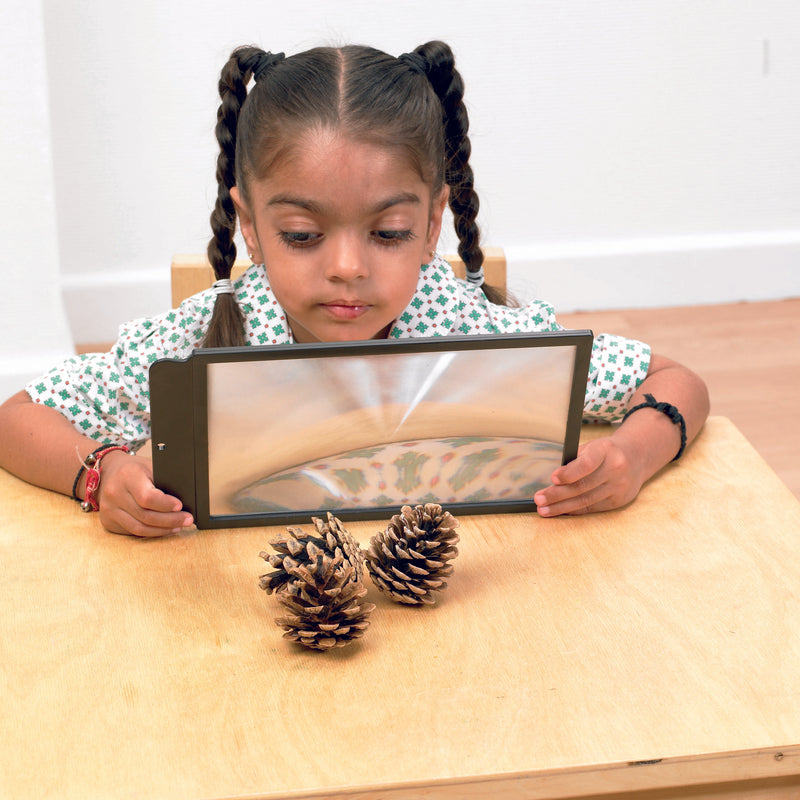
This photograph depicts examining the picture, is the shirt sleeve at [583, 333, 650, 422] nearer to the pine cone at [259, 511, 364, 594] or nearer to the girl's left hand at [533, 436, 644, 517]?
the girl's left hand at [533, 436, 644, 517]

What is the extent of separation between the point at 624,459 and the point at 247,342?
0.41 metres

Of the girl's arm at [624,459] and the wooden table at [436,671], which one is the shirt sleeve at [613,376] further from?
the wooden table at [436,671]

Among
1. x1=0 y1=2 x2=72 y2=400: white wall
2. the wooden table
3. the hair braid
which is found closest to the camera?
the wooden table

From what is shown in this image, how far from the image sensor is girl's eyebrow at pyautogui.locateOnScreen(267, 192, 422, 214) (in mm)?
858

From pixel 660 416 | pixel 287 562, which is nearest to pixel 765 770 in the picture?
pixel 287 562

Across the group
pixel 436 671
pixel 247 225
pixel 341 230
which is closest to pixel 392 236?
pixel 341 230

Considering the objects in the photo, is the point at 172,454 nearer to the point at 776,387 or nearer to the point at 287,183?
the point at 287,183

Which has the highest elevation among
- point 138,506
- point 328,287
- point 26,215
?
point 328,287

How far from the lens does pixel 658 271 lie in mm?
2666

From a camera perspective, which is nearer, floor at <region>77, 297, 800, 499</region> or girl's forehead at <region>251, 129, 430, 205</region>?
girl's forehead at <region>251, 129, 430, 205</region>

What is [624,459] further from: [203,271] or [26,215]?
[26,215]

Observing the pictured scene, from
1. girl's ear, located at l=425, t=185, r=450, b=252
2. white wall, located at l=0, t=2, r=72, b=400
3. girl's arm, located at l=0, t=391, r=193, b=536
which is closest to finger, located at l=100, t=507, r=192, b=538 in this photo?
girl's arm, located at l=0, t=391, r=193, b=536

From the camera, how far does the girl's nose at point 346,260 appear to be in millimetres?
844

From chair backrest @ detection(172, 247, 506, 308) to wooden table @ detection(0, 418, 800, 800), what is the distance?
1.47ft
